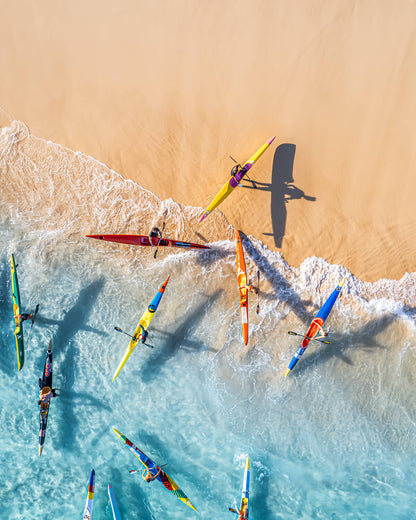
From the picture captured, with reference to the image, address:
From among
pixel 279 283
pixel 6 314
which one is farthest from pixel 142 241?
pixel 6 314

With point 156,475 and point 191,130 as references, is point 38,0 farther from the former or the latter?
point 156,475

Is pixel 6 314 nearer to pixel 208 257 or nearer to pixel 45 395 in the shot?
pixel 45 395

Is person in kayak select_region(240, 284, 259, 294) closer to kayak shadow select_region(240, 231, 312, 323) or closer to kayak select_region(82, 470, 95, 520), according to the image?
kayak shadow select_region(240, 231, 312, 323)

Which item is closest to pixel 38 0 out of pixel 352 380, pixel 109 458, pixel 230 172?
pixel 230 172

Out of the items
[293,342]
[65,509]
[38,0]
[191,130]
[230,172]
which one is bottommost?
[65,509]

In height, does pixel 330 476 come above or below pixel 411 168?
below
